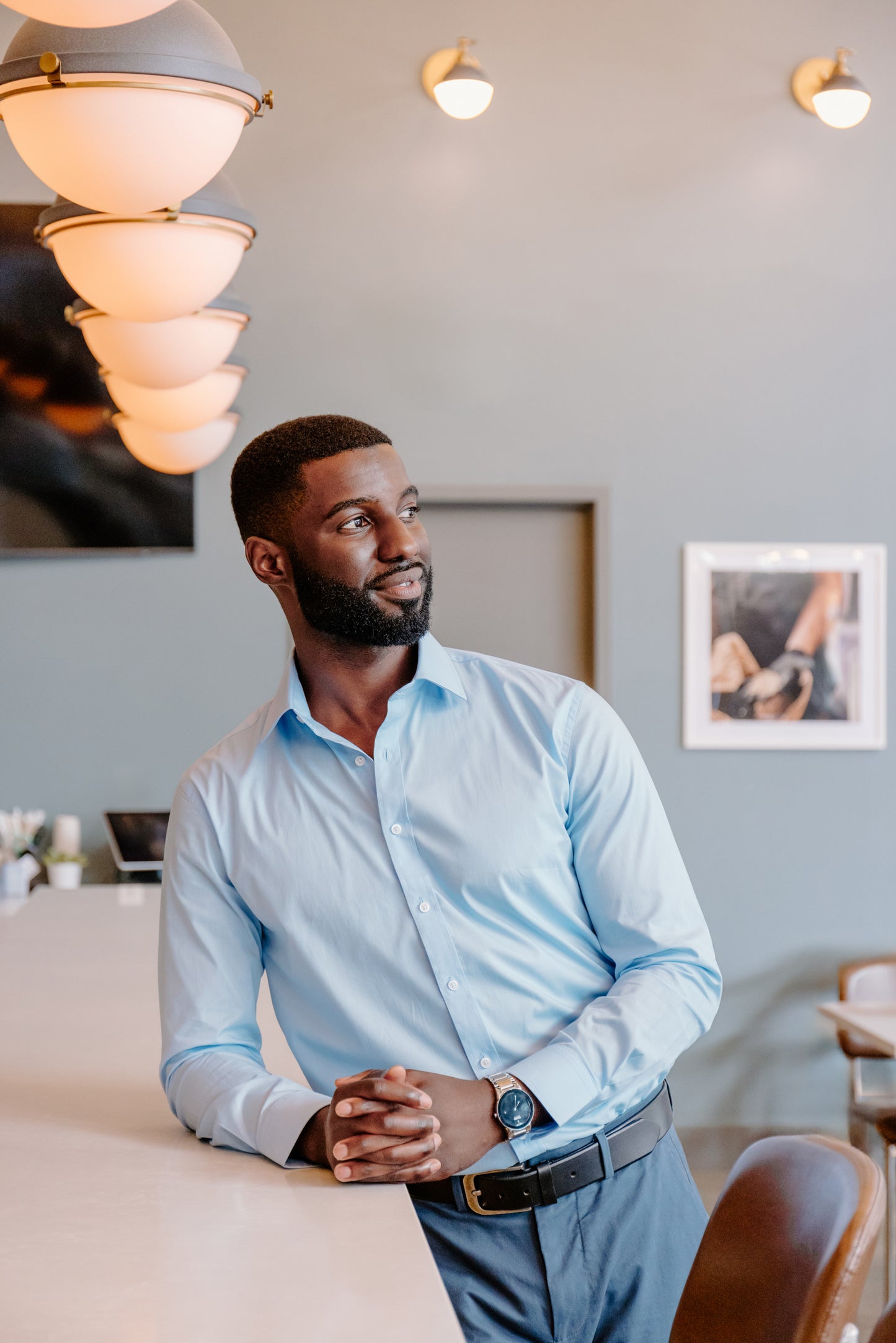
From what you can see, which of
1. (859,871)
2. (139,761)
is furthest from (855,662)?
(139,761)

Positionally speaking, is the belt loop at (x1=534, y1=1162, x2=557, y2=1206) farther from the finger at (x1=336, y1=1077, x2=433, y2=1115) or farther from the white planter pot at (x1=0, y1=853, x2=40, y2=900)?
the white planter pot at (x1=0, y1=853, x2=40, y2=900)

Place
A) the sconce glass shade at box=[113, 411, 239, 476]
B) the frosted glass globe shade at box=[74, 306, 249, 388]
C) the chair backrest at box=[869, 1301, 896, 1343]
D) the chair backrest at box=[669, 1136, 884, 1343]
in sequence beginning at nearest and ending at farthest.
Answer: the chair backrest at box=[869, 1301, 896, 1343] < the chair backrest at box=[669, 1136, 884, 1343] < the frosted glass globe shade at box=[74, 306, 249, 388] < the sconce glass shade at box=[113, 411, 239, 476]

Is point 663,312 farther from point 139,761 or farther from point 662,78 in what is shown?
point 139,761

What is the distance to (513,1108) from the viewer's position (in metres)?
1.42

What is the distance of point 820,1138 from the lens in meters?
1.48

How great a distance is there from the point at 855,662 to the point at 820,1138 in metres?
3.73

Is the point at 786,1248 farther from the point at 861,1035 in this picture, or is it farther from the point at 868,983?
the point at 861,1035

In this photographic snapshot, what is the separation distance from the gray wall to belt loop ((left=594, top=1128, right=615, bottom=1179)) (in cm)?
336

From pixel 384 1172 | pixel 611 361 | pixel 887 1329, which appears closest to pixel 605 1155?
pixel 384 1172

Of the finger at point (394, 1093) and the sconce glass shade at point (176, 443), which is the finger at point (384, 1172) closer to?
the finger at point (394, 1093)

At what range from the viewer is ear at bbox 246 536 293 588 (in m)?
1.69

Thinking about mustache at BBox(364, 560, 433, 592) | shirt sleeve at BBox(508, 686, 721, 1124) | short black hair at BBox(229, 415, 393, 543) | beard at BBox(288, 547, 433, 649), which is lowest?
shirt sleeve at BBox(508, 686, 721, 1124)

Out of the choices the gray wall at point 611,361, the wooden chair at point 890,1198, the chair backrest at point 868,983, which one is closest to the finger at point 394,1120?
the wooden chair at point 890,1198

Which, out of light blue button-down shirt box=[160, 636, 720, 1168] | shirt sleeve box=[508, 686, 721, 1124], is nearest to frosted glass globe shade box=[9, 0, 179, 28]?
light blue button-down shirt box=[160, 636, 720, 1168]
